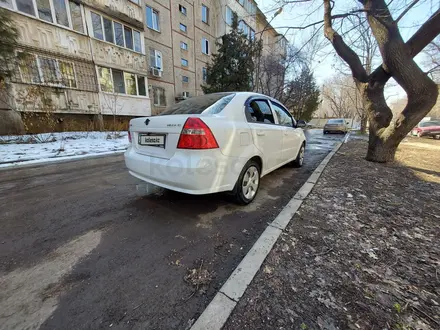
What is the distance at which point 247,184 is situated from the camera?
119 inches

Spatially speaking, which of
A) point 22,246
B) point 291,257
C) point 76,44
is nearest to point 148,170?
point 22,246

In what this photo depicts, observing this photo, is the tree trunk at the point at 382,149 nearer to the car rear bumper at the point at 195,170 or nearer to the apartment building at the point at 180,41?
the car rear bumper at the point at 195,170

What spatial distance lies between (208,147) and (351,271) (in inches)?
72.7

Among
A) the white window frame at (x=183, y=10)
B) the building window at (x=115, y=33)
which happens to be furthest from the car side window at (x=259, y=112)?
the white window frame at (x=183, y=10)

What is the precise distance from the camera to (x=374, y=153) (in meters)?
5.90

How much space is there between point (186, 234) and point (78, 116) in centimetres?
1216

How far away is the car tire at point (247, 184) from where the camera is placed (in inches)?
111

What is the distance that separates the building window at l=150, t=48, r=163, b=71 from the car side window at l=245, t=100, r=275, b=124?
49.2ft

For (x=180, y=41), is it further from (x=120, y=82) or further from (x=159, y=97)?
(x=120, y=82)

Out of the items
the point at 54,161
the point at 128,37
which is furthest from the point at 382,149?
the point at 128,37

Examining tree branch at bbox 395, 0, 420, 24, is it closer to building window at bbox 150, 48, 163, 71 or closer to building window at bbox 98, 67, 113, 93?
building window at bbox 98, 67, 113, 93

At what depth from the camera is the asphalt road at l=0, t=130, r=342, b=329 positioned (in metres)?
1.36

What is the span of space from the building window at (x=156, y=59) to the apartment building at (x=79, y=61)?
188 cm

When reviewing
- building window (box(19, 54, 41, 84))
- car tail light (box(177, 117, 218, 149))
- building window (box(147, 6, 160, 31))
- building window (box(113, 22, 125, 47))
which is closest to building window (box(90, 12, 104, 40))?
building window (box(113, 22, 125, 47))
